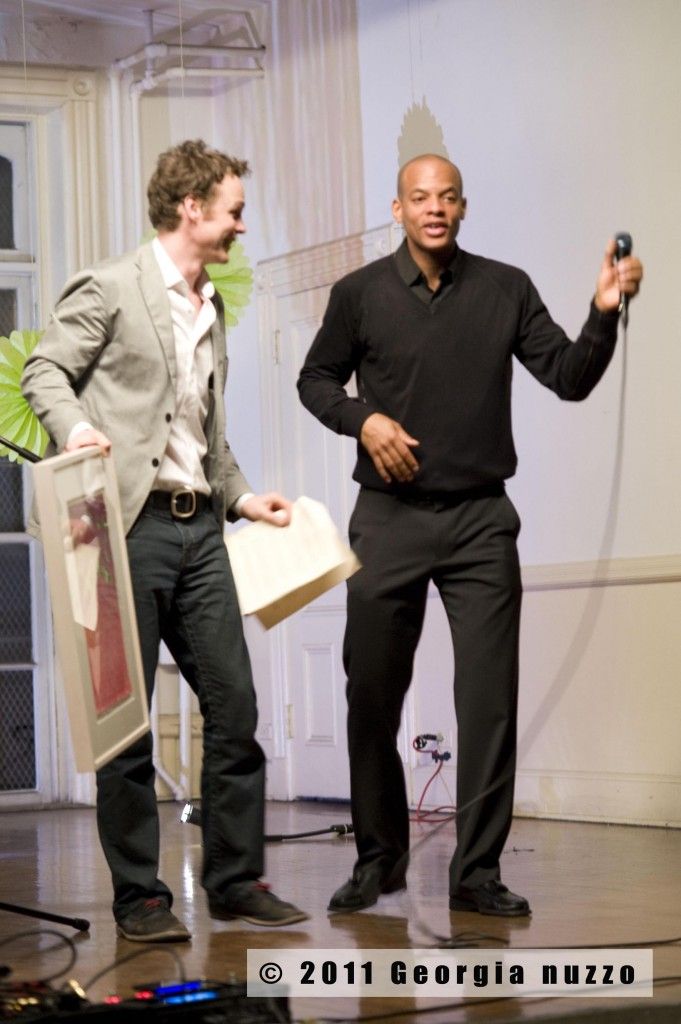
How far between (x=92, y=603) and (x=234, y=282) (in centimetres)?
321

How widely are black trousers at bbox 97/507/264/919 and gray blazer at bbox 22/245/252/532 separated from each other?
0.11 metres

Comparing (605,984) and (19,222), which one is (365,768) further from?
(19,222)

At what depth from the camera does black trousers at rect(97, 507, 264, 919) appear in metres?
2.83

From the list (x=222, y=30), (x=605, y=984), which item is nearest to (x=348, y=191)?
(x=222, y=30)

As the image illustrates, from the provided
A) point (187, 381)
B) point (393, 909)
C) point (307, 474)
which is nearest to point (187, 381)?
point (187, 381)

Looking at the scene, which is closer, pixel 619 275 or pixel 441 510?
pixel 619 275

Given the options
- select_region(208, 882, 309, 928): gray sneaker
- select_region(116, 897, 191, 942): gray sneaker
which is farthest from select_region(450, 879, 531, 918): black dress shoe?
select_region(116, 897, 191, 942): gray sneaker

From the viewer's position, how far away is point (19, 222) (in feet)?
20.5

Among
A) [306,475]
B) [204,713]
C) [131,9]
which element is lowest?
[204,713]

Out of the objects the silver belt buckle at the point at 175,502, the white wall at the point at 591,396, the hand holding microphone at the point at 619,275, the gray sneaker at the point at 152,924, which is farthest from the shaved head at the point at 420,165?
the white wall at the point at 591,396

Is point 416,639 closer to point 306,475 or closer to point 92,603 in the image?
point 92,603

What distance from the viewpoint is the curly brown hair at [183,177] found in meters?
2.90

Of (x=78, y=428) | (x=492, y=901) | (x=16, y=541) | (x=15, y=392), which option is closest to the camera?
(x=78, y=428)

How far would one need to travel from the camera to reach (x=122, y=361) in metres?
2.86
